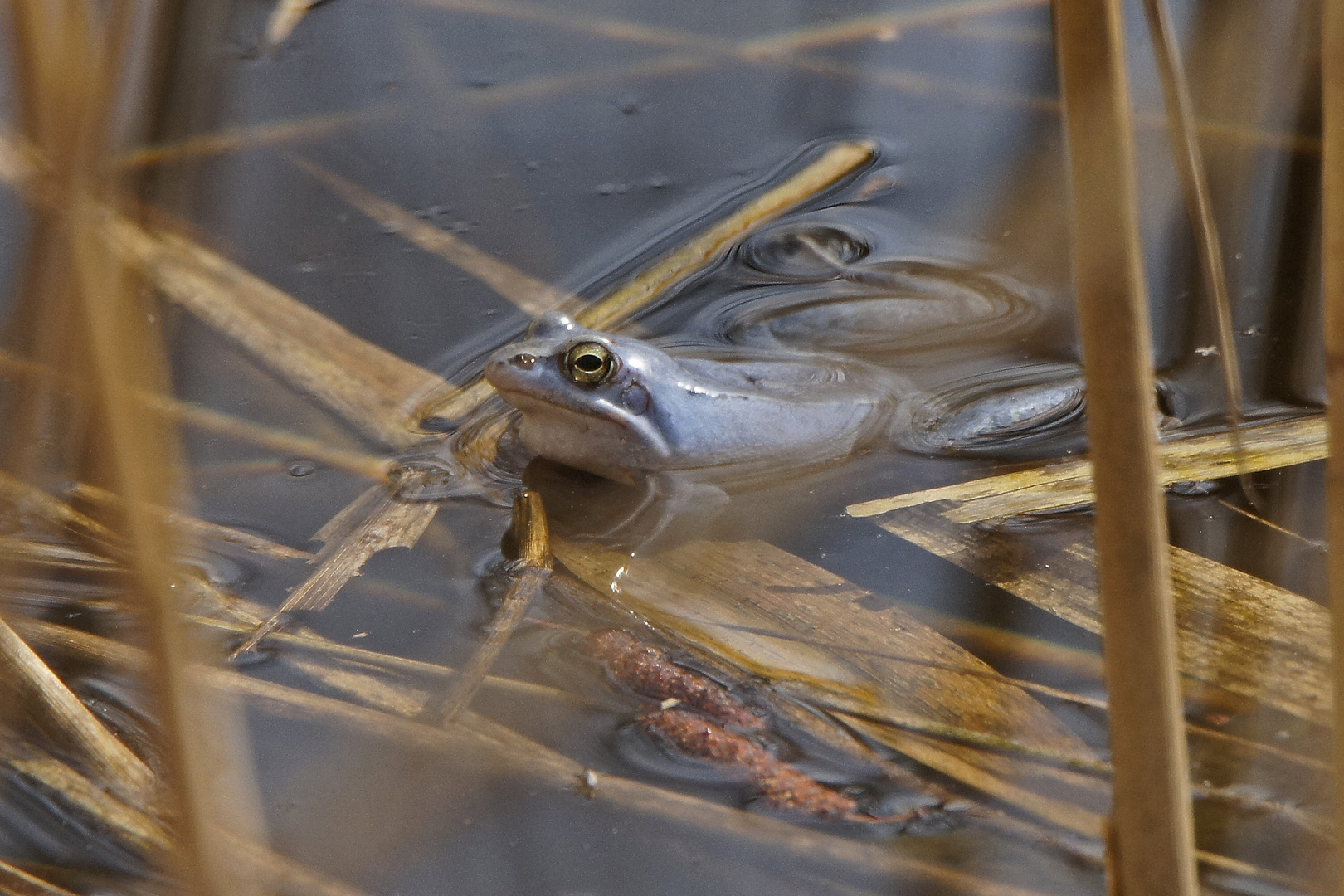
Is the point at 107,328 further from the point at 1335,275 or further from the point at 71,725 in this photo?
the point at 71,725

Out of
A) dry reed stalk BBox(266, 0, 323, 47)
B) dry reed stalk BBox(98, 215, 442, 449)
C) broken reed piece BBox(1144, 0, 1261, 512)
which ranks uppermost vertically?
dry reed stalk BBox(266, 0, 323, 47)

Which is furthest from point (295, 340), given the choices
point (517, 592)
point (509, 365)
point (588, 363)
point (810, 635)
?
point (810, 635)

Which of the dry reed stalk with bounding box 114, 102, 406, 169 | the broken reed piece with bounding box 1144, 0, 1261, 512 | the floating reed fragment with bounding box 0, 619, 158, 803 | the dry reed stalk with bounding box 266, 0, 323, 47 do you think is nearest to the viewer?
the broken reed piece with bounding box 1144, 0, 1261, 512

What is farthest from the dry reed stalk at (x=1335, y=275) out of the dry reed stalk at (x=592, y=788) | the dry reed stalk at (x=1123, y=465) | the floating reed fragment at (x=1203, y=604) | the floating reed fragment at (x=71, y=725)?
the floating reed fragment at (x=71, y=725)

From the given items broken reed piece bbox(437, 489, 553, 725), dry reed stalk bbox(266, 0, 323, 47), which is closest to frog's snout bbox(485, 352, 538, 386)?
broken reed piece bbox(437, 489, 553, 725)

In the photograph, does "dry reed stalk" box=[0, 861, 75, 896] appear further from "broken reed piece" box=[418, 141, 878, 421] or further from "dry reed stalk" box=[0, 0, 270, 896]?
"broken reed piece" box=[418, 141, 878, 421]

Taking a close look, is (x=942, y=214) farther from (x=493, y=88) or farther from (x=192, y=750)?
(x=192, y=750)
